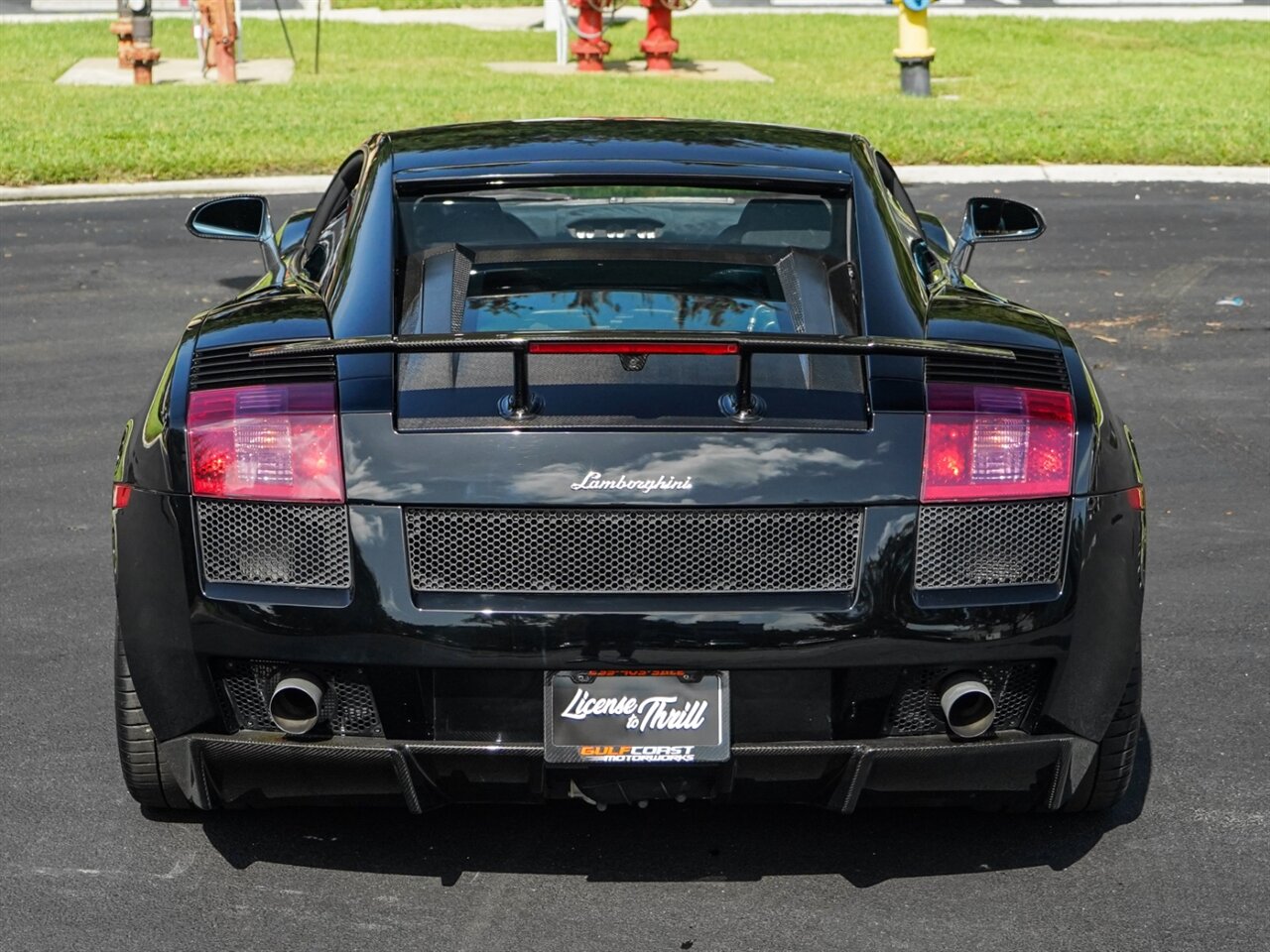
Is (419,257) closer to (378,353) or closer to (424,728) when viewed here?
(378,353)

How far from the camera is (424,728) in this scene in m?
3.45

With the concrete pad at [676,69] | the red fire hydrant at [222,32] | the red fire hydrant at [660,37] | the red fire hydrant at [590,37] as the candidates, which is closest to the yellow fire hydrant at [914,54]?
the concrete pad at [676,69]

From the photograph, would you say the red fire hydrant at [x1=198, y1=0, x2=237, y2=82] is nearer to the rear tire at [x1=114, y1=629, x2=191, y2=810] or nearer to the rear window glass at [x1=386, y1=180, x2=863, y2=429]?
the rear window glass at [x1=386, y1=180, x2=863, y2=429]

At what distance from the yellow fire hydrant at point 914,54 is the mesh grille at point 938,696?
1640 centimetres

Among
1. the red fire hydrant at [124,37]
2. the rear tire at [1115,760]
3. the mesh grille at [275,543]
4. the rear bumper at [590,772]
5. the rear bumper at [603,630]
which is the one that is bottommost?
the red fire hydrant at [124,37]

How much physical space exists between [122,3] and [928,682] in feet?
65.2

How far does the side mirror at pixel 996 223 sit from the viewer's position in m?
5.41

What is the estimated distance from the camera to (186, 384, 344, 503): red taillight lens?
343 centimetres

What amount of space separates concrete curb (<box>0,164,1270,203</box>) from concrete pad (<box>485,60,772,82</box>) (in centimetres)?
654

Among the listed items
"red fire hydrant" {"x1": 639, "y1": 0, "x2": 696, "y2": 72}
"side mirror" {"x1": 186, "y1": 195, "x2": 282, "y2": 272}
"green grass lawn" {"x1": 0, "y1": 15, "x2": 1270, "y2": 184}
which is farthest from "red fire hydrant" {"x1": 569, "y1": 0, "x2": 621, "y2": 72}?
"side mirror" {"x1": 186, "y1": 195, "x2": 282, "y2": 272}

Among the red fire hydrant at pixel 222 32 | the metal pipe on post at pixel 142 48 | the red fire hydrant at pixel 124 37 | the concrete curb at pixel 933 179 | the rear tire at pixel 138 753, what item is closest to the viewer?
the rear tire at pixel 138 753

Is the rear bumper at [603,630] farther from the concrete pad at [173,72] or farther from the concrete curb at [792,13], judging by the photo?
the concrete curb at [792,13]

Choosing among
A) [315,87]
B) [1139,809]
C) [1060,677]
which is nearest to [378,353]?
[1060,677]

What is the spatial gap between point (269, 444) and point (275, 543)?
0.19m
